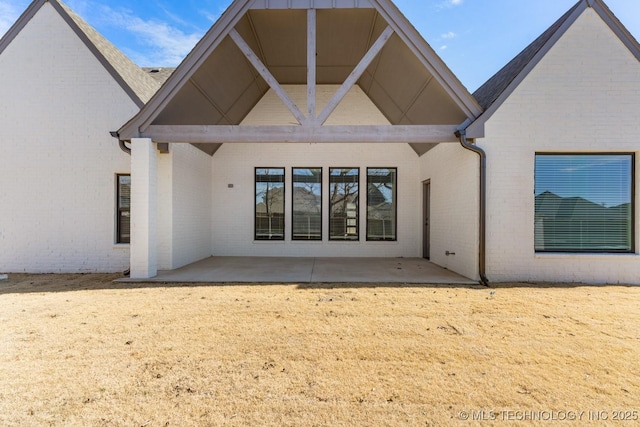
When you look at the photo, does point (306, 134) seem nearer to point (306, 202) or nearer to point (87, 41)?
point (306, 202)

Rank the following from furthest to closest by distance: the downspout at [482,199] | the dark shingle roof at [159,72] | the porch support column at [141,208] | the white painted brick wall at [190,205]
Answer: the dark shingle roof at [159,72]
the white painted brick wall at [190,205]
the porch support column at [141,208]
the downspout at [482,199]

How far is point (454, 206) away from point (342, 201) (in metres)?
3.69

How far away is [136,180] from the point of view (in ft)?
21.5

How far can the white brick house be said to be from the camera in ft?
20.4

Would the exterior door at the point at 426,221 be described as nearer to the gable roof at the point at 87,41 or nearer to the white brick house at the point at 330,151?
the white brick house at the point at 330,151

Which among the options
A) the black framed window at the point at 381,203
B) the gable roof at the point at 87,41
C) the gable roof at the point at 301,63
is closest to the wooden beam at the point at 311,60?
Result: the gable roof at the point at 301,63

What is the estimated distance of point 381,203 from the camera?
32.9ft

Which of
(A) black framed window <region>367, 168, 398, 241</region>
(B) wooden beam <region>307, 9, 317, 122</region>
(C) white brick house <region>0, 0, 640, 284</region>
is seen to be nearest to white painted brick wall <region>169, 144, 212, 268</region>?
(C) white brick house <region>0, 0, 640, 284</region>

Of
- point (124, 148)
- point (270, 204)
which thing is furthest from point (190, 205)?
point (270, 204)

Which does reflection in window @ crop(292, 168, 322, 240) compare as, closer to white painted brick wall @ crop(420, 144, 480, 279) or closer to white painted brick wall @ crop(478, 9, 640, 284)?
white painted brick wall @ crop(420, 144, 480, 279)

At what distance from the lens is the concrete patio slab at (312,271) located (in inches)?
253

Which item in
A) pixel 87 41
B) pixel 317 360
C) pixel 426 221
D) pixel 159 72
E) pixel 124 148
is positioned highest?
pixel 159 72

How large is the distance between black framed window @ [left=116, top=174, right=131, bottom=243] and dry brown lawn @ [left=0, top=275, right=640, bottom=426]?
2699 millimetres

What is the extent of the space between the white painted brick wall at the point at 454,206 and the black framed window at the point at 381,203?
1.24m
